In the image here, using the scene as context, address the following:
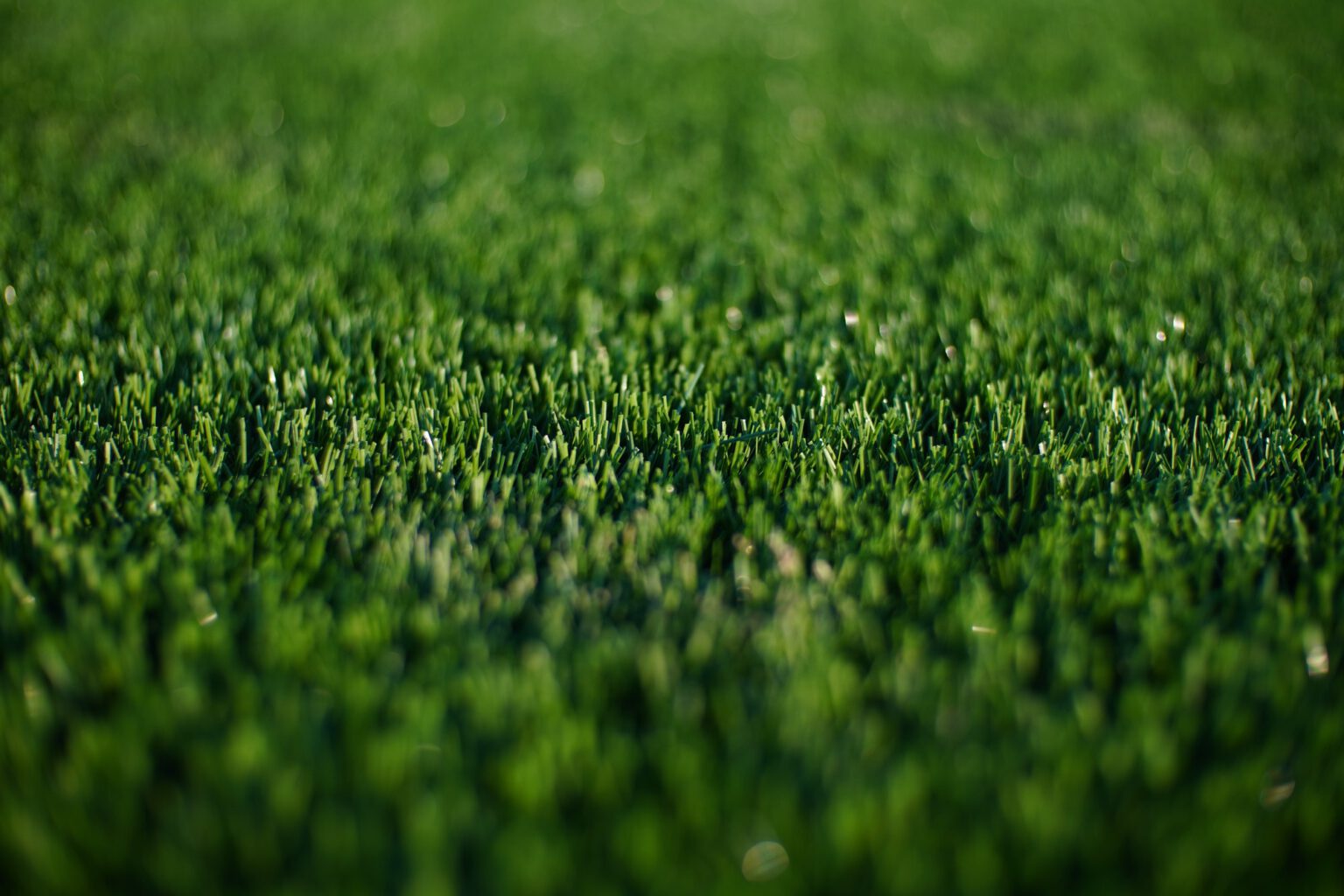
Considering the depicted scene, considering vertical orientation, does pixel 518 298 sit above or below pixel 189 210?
below

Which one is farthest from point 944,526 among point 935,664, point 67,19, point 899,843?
point 67,19

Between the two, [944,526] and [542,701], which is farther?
[944,526]

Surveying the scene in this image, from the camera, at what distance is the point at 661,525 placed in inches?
51.6

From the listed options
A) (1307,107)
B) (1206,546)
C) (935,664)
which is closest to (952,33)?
(1307,107)

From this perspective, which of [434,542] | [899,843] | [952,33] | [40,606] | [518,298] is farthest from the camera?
[952,33]

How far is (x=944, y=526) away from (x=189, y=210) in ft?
7.90

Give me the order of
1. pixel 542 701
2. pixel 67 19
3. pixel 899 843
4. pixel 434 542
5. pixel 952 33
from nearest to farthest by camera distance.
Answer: pixel 899 843, pixel 542 701, pixel 434 542, pixel 67 19, pixel 952 33

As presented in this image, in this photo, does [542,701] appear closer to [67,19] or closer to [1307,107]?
[1307,107]

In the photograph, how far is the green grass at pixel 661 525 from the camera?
0.86 meters

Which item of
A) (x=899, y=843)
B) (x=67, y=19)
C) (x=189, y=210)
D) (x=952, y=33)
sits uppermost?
(x=67, y=19)

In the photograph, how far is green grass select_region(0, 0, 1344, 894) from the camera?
0.86 metres

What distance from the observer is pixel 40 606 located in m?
1.13

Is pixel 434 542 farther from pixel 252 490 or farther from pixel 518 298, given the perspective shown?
pixel 518 298

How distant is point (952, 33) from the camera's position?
232 inches
